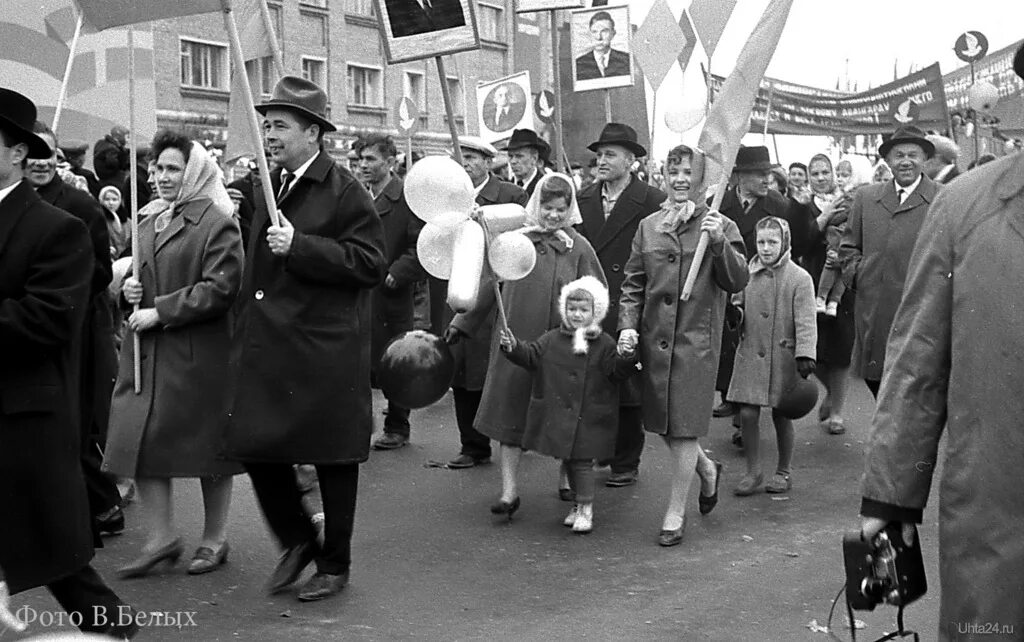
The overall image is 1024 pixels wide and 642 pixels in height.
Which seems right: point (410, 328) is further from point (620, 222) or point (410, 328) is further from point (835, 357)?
point (835, 357)

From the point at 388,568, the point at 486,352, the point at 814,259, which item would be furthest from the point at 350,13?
the point at 388,568

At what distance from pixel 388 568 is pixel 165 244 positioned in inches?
72.4

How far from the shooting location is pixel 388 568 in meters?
6.61

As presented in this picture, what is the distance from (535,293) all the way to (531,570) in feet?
6.41

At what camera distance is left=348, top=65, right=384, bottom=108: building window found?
130 feet

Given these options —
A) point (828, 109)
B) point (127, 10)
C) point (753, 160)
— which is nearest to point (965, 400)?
point (127, 10)

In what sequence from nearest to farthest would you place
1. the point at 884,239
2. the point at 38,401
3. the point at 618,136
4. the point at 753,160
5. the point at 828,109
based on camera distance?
the point at 38,401
the point at 618,136
the point at 884,239
the point at 753,160
the point at 828,109

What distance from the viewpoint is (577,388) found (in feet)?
24.8

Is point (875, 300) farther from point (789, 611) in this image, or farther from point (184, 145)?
point (184, 145)

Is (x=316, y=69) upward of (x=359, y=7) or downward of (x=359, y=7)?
downward

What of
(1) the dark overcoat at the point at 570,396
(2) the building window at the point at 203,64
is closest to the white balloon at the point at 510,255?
(1) the dark overcoat at the point at 570,396

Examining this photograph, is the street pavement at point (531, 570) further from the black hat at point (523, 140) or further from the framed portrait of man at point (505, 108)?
the framed portrait of man at point (505, 108)

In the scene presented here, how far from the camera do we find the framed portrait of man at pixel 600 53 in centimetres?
1184

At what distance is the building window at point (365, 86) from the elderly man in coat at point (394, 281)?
30250 millimetres
